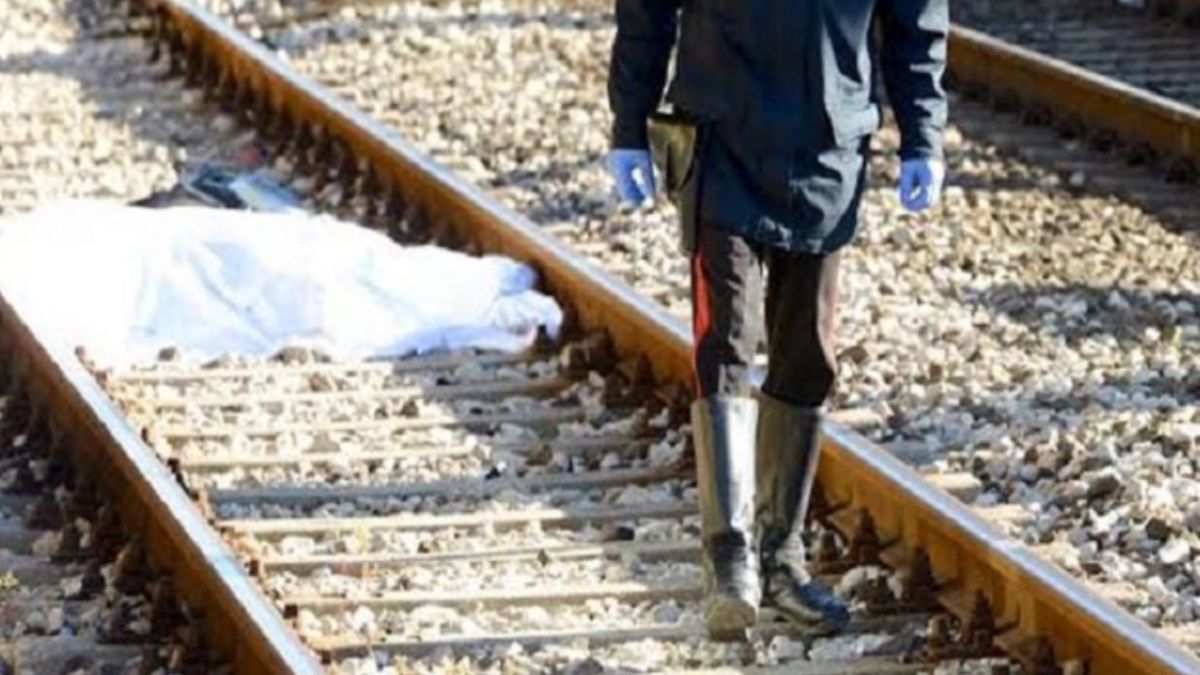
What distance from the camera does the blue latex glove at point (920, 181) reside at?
7.48 m

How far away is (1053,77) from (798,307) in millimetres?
7433

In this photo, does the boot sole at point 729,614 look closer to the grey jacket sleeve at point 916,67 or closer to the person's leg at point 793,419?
the person's leg at point 793,419

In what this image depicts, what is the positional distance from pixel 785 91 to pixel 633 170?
0.39 meters

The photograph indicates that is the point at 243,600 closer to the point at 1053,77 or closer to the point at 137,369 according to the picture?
the point at 137,369

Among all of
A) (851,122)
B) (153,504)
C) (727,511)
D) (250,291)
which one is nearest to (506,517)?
(153,504)

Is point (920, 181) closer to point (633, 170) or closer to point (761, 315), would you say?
point (761, 315)

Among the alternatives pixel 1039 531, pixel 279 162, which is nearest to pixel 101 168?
pixel 279 162

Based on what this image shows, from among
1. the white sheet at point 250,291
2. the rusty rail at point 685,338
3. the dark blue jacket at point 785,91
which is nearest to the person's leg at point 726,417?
the dark blue jacket at point 785,91

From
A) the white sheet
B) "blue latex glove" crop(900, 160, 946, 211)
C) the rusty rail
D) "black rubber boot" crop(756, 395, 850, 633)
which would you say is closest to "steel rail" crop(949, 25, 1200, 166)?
the rusty rail

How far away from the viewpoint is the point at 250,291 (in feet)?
35.8

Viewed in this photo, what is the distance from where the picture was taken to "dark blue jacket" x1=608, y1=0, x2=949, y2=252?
23.9 ft

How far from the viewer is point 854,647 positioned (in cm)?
761

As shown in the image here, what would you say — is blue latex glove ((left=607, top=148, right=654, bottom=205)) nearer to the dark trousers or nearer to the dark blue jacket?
the dark blue jacket

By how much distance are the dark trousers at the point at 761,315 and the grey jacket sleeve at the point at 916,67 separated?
0.97ft
